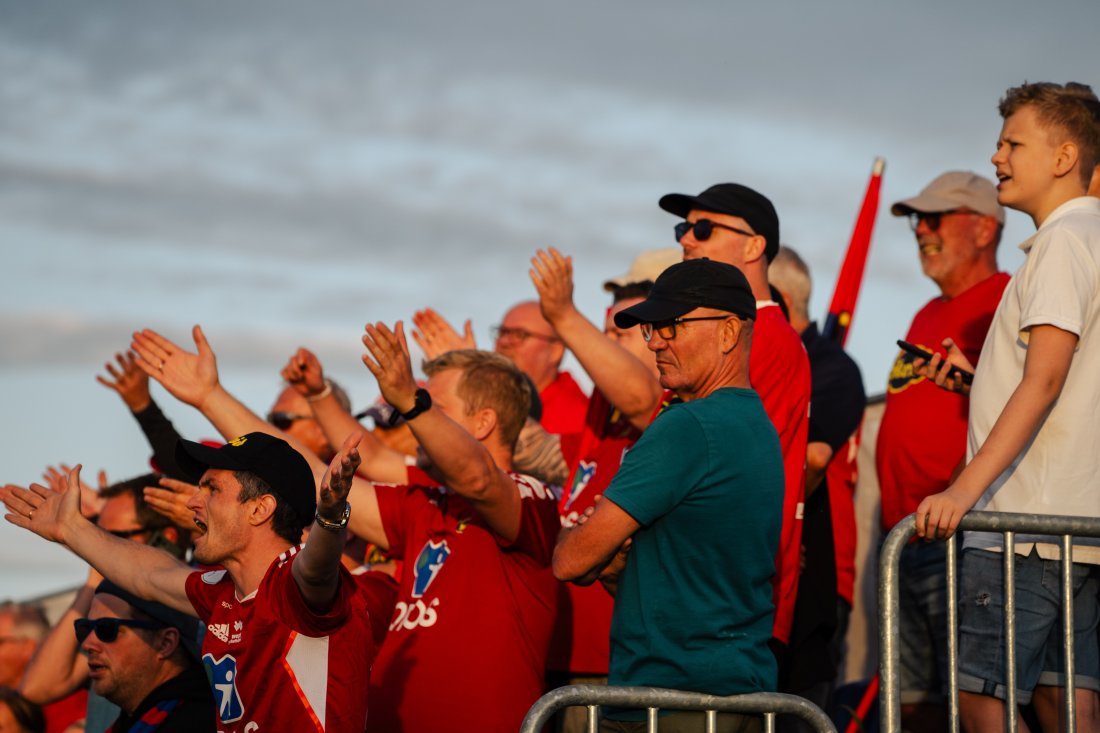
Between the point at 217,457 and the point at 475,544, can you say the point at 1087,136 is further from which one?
the point at 217,457

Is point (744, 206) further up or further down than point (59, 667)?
further up

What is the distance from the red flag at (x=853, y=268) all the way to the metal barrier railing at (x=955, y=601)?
3.79m

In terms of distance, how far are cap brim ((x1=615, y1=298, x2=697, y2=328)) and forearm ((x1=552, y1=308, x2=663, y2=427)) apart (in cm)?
116

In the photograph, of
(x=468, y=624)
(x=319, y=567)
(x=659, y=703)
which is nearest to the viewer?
(x=659, y=703)

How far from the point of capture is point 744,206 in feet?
18.1

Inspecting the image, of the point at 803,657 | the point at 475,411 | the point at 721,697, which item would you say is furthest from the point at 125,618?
the point at 721,697

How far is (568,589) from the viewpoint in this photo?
578 centimetres

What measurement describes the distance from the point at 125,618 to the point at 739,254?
3071mm

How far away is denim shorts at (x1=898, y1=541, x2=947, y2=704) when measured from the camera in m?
5.94

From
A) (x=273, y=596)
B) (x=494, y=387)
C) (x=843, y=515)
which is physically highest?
(x=494, y=387)

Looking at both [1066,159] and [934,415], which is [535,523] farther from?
[1066,159]

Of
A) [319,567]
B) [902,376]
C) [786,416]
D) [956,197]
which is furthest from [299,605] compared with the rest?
[956,197]

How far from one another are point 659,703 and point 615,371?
189 cm

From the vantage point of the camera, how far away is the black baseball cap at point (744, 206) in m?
5.52
